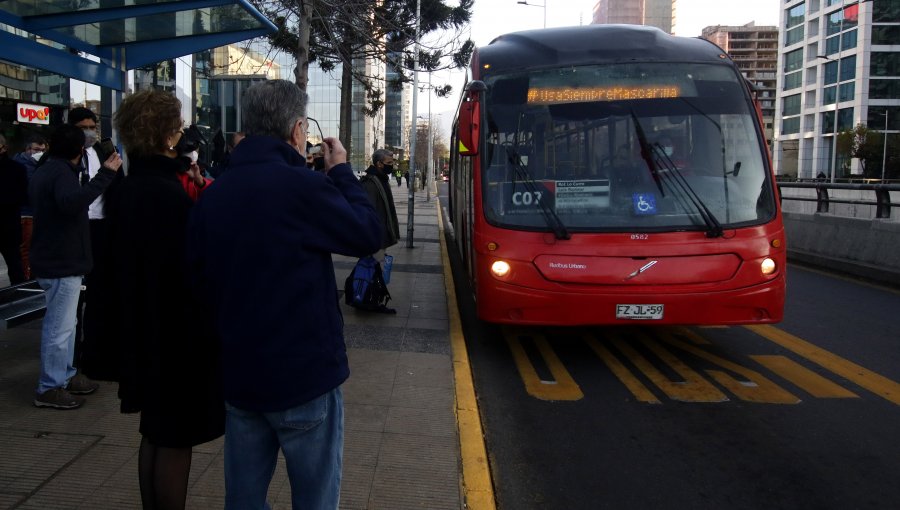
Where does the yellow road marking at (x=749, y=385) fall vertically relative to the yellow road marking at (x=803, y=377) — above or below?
below

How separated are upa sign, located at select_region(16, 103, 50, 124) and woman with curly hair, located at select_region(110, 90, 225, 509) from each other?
7.68 meters

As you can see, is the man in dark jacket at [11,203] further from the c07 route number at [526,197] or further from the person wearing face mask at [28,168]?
the c07 route number at [526,197]

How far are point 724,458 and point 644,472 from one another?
0.57 meters

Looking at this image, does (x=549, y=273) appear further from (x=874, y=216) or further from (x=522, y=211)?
(x=874, y=216)

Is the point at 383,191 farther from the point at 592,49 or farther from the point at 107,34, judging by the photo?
the point at 107,34

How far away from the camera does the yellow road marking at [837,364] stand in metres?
5.64

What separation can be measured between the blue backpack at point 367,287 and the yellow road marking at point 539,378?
1525 mm

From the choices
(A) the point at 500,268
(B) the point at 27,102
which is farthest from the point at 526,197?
(B) the point at 27,102

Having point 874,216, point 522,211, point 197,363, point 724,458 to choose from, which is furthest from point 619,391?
point 874,216

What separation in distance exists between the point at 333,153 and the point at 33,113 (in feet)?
Answer: 28.1

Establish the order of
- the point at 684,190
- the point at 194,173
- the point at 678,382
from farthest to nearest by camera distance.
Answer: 1. the point at 684,190
2. the point at 678,382
3. the point at 194,173

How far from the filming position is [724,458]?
4.39 meters

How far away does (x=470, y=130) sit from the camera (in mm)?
6801

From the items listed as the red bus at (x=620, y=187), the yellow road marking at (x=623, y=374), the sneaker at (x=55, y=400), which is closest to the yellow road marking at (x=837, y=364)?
the red bus at (x=620, y=187)
